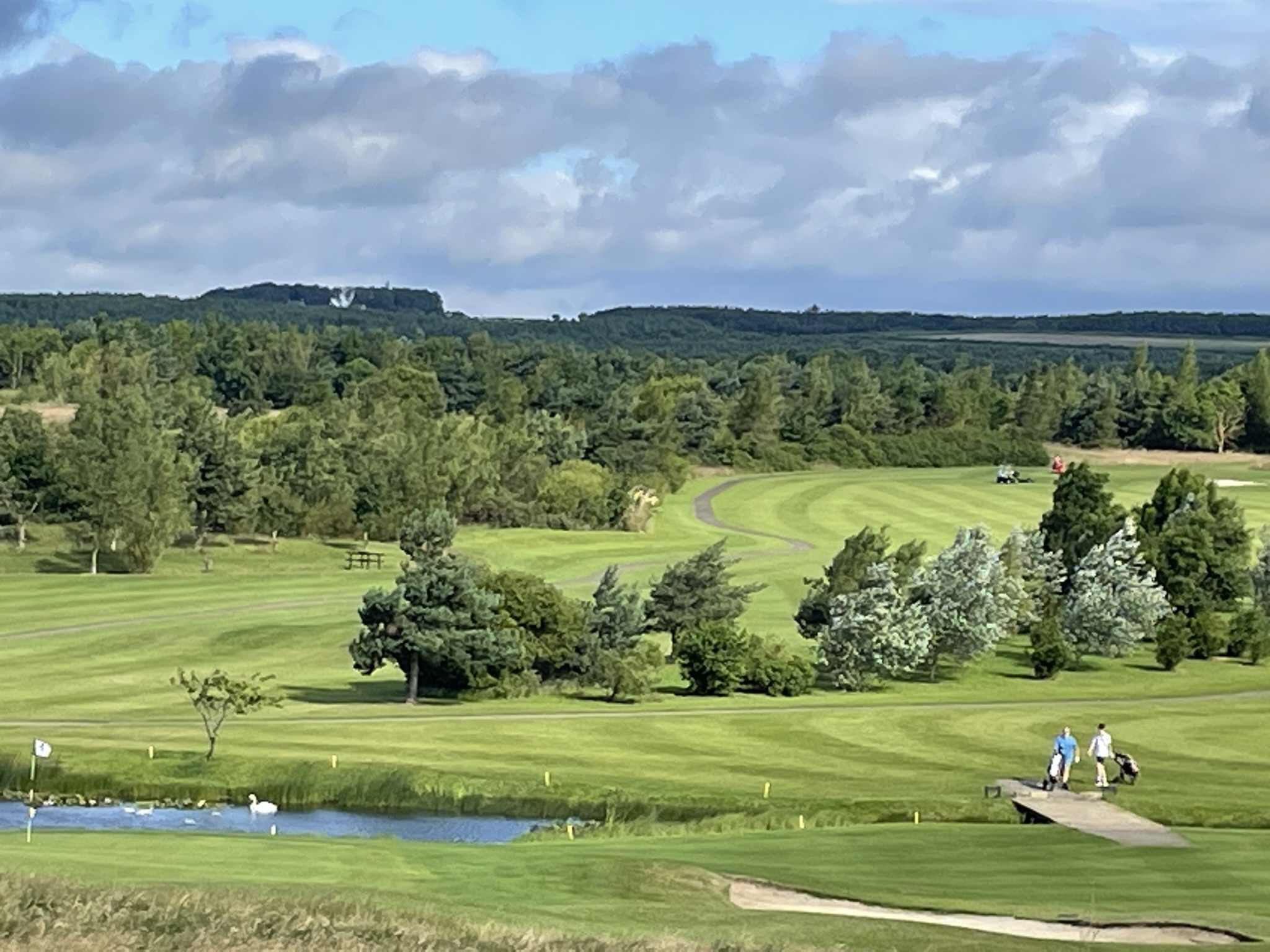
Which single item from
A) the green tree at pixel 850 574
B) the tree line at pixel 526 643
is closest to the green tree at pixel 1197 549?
the green tree at pixel 850 574

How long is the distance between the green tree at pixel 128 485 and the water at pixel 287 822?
60.9 metres

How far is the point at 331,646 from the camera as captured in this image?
8356 cm

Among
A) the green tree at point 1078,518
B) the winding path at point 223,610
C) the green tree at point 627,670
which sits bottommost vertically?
the winding path at point 223,610

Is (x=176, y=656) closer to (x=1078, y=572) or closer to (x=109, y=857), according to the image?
(x=1078, y=572)

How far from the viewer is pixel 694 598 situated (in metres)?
79.8

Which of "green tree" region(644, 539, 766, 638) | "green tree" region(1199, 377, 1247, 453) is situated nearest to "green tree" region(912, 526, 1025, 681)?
"green tree" region(644, 539, 766, 638)

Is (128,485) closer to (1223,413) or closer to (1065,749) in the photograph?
(1065,749)

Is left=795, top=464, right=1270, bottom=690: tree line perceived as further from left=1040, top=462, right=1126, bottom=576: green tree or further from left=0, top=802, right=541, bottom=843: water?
left=0, top=802, right=541, bottom=843: water

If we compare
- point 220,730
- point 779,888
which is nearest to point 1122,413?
point 220,730

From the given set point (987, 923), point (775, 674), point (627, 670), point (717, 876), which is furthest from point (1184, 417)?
point (987, 923)

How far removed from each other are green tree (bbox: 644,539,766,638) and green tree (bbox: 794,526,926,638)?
12.5ft

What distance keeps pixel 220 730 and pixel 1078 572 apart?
4002cm

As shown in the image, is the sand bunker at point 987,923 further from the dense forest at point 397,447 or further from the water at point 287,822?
the dense forest at point 397,447

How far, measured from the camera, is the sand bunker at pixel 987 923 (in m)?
26.2
